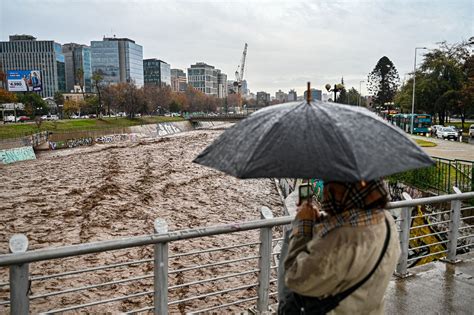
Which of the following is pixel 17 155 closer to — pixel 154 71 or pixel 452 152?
pixel 452 152

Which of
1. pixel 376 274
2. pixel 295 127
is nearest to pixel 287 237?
pixel 376 274

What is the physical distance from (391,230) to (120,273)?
10.5 m

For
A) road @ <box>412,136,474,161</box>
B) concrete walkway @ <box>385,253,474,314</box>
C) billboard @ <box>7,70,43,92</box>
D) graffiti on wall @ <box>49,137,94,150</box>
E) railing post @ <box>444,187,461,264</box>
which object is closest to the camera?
concrete walkway @ <box>385,253,474,314</box>

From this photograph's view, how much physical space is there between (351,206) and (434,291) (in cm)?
343

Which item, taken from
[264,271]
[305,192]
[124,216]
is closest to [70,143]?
[124,216]

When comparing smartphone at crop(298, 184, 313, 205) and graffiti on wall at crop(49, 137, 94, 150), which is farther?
graffiti on wall at crop(49, 137, 94, 150)

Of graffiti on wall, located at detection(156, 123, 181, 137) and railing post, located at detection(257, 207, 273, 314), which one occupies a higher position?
railing post, located at detection(257, 207, 273, 314)

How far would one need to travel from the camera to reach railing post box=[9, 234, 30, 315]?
9.27 feet

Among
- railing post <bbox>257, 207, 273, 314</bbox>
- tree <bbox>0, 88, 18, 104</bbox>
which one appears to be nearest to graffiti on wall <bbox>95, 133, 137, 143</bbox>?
tree <bbox>0, 88, 18, 104</bbox>

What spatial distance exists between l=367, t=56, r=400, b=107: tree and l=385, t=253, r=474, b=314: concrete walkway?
83.1 metres

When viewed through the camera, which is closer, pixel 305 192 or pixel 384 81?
pixel 305 192

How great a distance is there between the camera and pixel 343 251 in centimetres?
189

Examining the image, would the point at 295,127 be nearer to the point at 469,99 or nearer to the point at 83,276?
the point at 83,276

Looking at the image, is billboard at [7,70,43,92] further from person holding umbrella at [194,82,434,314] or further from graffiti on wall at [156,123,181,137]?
person holding umbrella at [194,82,434,314]
